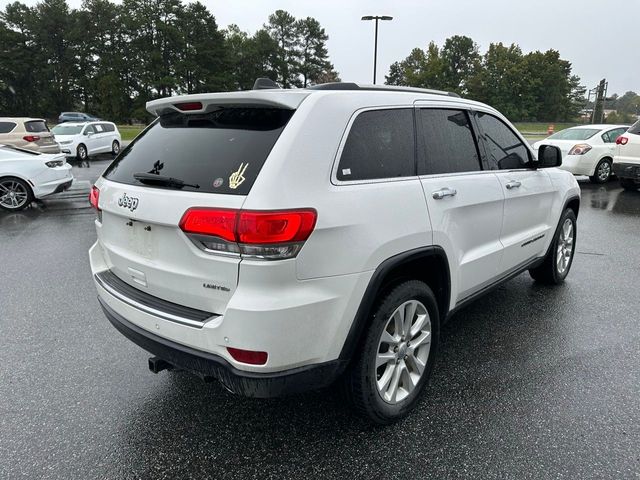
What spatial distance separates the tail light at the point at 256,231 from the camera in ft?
6.42

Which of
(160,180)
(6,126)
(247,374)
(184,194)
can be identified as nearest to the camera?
(247,374)

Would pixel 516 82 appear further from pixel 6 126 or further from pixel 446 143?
pixel 446 143

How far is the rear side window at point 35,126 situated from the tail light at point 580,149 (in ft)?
52.8

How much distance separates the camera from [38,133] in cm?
1506

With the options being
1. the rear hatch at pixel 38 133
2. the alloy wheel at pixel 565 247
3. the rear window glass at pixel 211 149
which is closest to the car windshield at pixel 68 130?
the rear hatch at pixel 38 133

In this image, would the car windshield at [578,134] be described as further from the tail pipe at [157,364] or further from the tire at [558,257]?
the tail pipe at [157,364]

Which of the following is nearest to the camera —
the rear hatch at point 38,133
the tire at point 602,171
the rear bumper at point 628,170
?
the rear bumper at point 628,170

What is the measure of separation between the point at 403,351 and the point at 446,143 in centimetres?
136

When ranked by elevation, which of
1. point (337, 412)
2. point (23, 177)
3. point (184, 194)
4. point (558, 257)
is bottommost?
point (337, 412)

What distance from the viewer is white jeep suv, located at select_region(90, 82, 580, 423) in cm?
202

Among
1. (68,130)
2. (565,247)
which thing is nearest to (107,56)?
(68,130)

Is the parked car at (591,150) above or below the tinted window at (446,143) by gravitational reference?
below

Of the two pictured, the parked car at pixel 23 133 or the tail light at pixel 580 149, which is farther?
the parked car at pixel 23 133

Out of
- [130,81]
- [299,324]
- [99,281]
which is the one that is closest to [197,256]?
[299,324]
